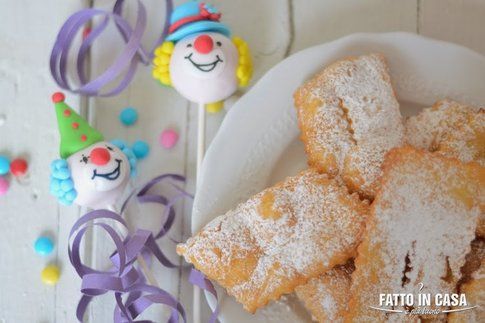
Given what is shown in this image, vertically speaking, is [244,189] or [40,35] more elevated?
[40,35]

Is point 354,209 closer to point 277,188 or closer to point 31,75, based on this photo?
point 277,188

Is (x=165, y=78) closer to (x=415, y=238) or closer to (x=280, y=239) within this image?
(x=280, y=239)

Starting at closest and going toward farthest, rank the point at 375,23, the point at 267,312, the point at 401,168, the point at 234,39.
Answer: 1. the point at 401,168
2. the point at 267,312
3. the point at 234,39
4. the point at 375,23

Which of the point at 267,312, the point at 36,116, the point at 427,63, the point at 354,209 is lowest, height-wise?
the point at 267,312

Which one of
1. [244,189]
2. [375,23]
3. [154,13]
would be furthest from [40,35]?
[375,23]

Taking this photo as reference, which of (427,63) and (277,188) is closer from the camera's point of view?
(277,188)
